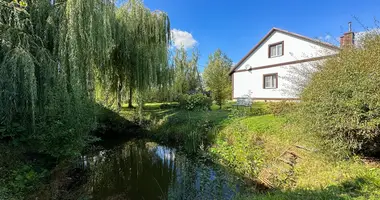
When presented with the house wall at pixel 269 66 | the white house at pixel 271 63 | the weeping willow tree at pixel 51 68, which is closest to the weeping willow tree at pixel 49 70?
the weeping willow tree at pixel 51 68

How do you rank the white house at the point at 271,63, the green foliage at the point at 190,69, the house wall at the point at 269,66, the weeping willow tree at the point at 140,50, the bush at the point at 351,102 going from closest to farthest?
the bush at the point at 351,102 < the weeping willow tree at the point at 140,50 < the house wall at the point at 269,66 < the white house at the point at 271,63 < the green foliage at the point at 190,69

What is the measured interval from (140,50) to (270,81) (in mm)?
9705

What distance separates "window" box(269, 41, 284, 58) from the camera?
1337cm

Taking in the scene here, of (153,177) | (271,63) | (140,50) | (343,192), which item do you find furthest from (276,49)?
(343,192)

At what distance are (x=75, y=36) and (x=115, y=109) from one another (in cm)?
553

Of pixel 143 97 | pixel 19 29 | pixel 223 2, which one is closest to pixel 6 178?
pixel 19 29

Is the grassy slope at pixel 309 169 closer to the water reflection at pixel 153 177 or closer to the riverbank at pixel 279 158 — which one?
the riverbank at pixel 279 158

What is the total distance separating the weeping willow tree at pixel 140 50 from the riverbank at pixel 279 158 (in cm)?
280

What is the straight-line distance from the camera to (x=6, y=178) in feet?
11.0

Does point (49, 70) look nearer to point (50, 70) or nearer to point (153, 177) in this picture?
point (50, 70)

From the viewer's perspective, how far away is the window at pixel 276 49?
43.9 feet

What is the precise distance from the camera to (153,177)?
5.08m

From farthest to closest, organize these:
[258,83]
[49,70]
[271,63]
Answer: [258,83] < [271,63] < [49,70]

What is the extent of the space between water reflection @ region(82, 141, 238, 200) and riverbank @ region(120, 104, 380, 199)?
0.56 meters
